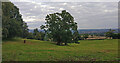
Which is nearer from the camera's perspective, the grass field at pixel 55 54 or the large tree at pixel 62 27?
the grass field at pixel 55 54

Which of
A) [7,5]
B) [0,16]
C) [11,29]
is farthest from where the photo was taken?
[11,29]

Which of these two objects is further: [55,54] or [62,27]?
[62,27]

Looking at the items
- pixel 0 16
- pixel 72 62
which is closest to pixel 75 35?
pixel 0 16

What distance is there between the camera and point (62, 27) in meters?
41.9

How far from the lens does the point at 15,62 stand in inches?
479

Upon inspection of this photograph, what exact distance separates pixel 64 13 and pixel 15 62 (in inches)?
1285

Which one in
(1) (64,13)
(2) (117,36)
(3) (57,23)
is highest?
(1) (64,13)

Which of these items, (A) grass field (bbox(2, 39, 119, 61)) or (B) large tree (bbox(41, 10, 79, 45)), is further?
(B) large tree (bbox(41, 10, 79, 45))

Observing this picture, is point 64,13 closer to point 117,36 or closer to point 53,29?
point 53,29

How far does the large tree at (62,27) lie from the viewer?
4119 cm

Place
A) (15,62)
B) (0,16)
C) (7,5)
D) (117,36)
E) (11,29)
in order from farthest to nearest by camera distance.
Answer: (117,36) → (11,29) → (7,5) → (0,16) → (15,62)

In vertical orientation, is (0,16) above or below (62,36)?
above

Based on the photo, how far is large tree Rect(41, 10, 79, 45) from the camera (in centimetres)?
4119

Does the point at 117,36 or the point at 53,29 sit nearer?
the point at 53,29
